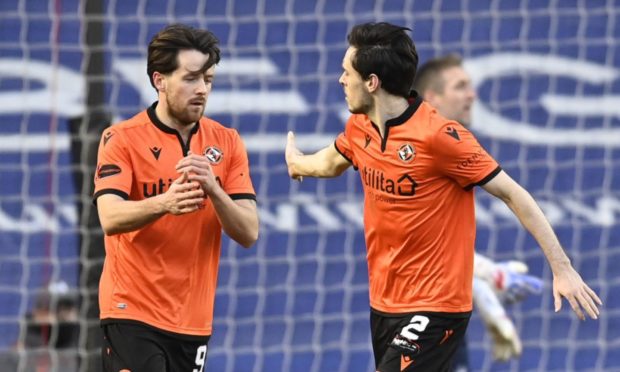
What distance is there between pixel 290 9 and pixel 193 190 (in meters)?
3.80

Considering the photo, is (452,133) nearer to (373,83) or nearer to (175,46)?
(373,83)

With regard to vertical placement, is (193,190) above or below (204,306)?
above

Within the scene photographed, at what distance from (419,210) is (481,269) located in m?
1.61

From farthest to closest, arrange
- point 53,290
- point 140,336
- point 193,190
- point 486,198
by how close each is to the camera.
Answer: point 486,198 < point 53,290 < point 140,336 < point 193,190

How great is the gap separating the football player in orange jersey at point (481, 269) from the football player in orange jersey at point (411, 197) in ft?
4.66

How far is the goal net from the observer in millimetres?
7766

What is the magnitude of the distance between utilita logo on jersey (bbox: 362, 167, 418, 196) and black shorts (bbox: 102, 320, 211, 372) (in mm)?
842

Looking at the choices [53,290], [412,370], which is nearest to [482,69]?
[53,290]

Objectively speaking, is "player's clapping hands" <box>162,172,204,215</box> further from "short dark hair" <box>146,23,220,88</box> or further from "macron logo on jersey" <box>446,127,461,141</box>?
"macron logo on jersey" <box>446,127,461,141</box>

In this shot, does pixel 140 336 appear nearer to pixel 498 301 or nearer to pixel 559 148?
pixel 498 301

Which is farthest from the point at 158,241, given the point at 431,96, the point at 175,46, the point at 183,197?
the point at 431,96

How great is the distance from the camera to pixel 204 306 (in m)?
4.84

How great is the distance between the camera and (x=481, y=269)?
6.46 metres

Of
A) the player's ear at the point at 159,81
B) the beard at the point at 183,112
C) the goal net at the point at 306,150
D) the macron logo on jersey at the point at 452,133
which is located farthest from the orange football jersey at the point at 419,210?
the goal net at the point at 306,150
